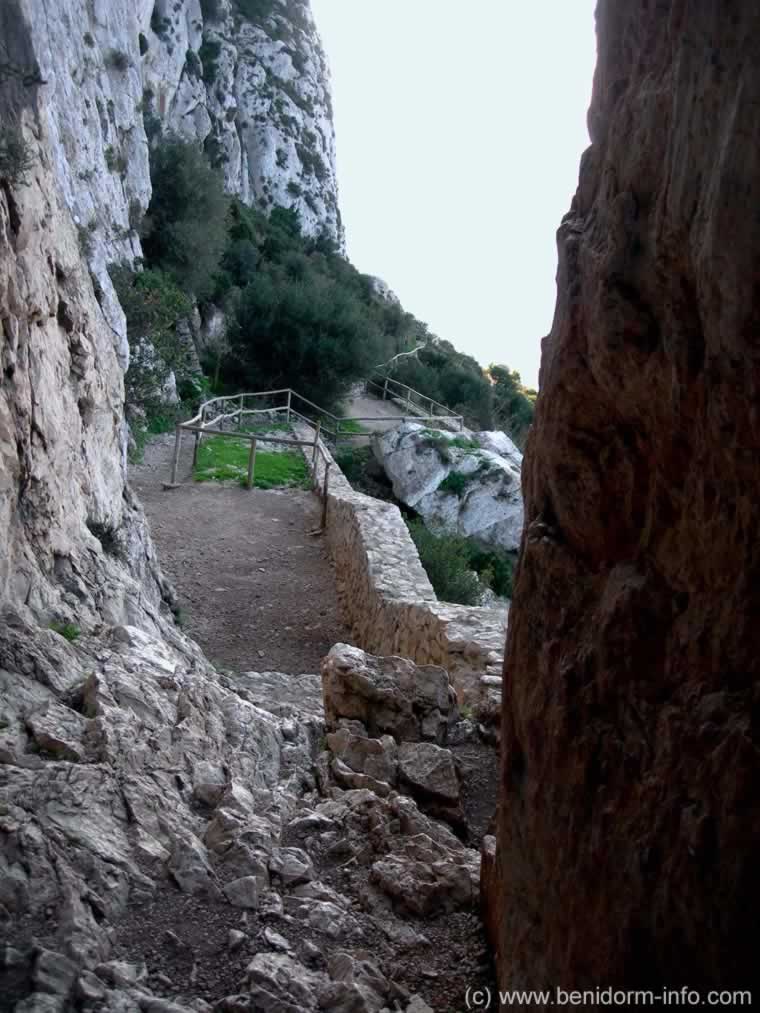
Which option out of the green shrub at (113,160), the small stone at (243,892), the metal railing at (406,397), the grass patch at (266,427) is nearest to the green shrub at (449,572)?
the grass patch at (266,427)

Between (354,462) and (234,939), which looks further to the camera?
(354,462)

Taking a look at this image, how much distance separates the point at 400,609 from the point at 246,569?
12.3 ft

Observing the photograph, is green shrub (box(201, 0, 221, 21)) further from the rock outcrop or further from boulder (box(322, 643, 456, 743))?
boulder (box(322, 643, 456, 743))

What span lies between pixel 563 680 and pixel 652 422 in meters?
0.74

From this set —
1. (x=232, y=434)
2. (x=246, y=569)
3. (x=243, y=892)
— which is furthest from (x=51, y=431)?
(x=232, y=434)

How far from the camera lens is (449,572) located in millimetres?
12781

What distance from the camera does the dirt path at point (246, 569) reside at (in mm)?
9820

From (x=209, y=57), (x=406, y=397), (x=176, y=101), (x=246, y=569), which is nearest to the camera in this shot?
(x=246, y=569)

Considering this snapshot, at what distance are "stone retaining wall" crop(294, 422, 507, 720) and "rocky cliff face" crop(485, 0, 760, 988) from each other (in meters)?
3.37

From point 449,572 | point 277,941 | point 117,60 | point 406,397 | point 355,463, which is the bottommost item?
point 277,941

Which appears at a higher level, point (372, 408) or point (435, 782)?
point (372, 408)

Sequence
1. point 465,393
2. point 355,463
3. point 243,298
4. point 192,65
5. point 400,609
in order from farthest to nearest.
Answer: point 465,393 → point 192,65 → point 243,298 → point 355,463 → point 400,609

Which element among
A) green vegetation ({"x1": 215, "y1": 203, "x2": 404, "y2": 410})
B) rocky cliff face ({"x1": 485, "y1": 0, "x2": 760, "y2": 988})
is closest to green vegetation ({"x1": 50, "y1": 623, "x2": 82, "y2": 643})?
rocky cliff face ({"x1": 485, "y1": 0, "x2": 760, "y2": 988})

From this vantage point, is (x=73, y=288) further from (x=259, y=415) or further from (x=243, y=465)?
(x=259, y=415)
